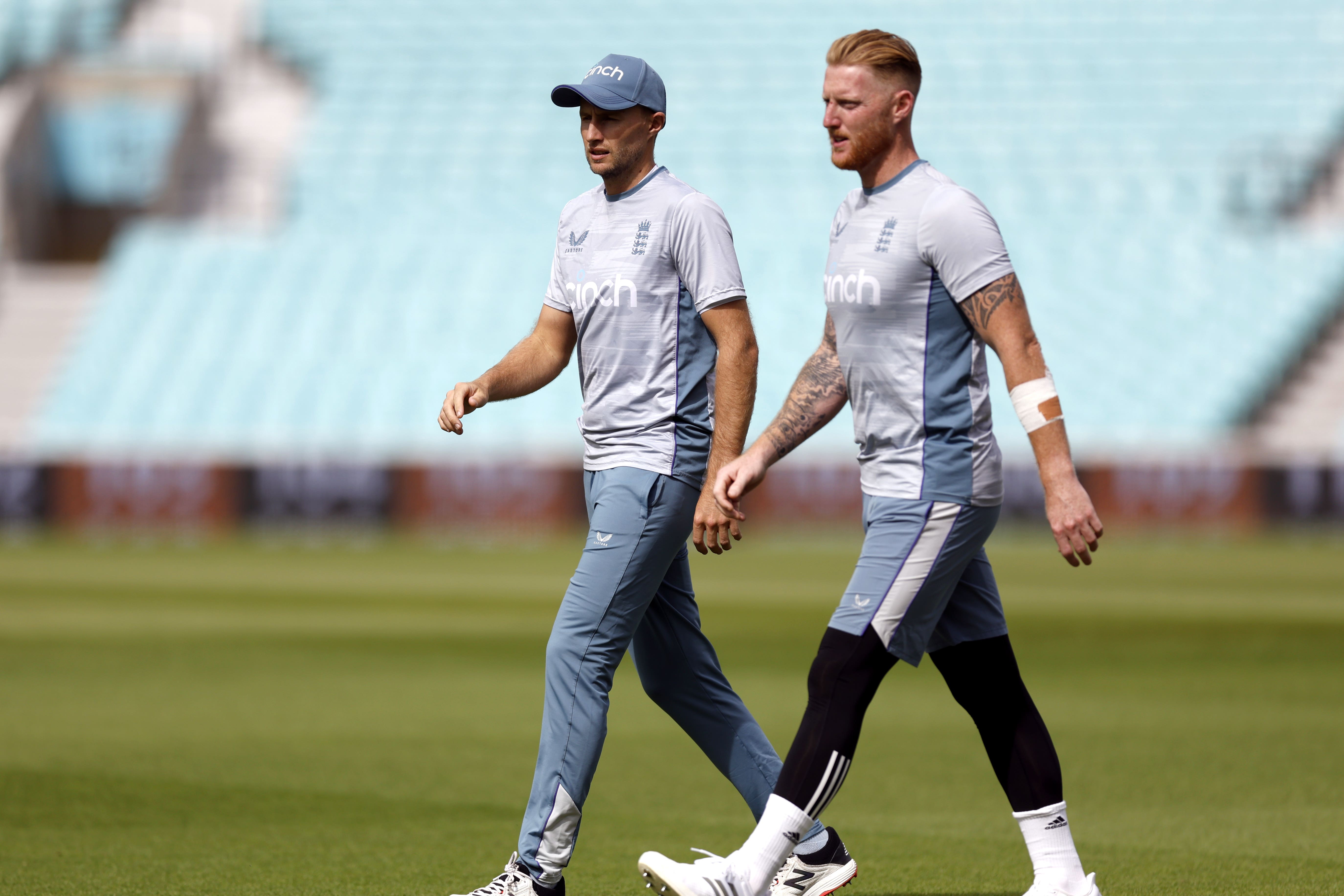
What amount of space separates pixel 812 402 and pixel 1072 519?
908mm

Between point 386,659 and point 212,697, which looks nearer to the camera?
point 212,697

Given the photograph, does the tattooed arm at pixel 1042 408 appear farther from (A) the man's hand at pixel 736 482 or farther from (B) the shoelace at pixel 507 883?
(B) the shoelace at pixel 507 883

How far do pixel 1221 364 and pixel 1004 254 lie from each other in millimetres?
28495

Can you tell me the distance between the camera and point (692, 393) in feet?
18.3

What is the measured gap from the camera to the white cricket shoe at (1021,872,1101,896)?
523 centimetres

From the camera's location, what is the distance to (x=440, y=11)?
1656 inches

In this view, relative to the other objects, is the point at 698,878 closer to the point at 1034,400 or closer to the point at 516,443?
the point at 1034,400

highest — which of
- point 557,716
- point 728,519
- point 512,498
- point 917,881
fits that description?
point 728,519

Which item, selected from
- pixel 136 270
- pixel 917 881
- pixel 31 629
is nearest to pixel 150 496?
pixel 136 270

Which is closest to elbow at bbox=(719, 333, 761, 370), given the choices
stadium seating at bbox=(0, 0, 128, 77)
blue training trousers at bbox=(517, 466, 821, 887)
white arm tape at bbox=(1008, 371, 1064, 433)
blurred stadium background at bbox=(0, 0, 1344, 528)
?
blue training trousers at bbox=(517, 466, 821, 887)

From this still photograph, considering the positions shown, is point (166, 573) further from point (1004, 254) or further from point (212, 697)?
point (1004, 254)

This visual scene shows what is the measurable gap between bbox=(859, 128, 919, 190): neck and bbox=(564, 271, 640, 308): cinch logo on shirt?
0.77 metres

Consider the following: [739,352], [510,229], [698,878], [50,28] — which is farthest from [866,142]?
[50,28]

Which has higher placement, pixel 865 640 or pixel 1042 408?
pixel 1042 408
